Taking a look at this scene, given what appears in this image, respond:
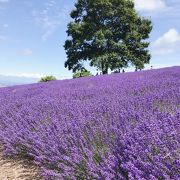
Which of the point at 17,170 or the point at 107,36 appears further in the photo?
the point at 107,36

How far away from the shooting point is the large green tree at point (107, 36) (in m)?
26.7

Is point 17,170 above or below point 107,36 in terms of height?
below

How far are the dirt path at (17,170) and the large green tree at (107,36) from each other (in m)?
22.4

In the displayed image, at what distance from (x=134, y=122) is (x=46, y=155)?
0.79 m

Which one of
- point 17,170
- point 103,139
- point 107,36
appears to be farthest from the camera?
point 107,36

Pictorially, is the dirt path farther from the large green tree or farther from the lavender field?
the large green tree

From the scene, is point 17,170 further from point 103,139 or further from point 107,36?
point 107,36

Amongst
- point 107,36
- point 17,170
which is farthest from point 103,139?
point 107,36

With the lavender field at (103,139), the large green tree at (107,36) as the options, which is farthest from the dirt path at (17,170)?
the large green tree at (107,36)

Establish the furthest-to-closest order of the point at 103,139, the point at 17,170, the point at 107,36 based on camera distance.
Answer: the point at 107,36
the point at 17,170
the point at 103,139

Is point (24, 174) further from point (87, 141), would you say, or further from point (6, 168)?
point (87, 141)

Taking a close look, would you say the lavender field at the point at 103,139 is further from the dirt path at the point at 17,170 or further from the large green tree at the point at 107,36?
the large green tree at the point at 107,36

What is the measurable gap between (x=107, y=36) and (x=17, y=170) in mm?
23617

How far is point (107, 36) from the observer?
87.1 feet
